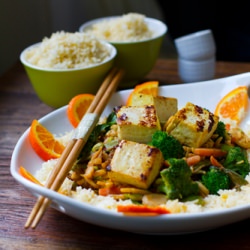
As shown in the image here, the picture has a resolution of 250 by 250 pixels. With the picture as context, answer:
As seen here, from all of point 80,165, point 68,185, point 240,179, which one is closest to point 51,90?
point 80,165

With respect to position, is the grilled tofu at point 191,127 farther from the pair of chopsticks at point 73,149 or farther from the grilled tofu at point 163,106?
the pair of chopsticks at point 73,149

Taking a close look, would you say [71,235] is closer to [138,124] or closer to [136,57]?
[138,124]

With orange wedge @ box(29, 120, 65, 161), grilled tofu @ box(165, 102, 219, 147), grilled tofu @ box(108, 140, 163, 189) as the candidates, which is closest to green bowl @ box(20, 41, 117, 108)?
orange wedge @ box(29, 120, 65, 161)

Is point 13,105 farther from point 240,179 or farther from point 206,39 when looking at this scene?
point 240,179

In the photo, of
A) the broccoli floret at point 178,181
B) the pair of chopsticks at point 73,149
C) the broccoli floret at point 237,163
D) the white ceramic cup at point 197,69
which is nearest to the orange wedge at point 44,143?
the pair of chopsticks at point 73,149

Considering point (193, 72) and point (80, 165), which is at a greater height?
point (80, 165)

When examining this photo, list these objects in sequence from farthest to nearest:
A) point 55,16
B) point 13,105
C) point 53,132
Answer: point 55,16 → point 13,105 → point 53,132

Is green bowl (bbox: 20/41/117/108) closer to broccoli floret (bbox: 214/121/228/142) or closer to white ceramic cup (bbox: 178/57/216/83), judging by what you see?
white ceramic cup (bbox: 178/57/216/83)

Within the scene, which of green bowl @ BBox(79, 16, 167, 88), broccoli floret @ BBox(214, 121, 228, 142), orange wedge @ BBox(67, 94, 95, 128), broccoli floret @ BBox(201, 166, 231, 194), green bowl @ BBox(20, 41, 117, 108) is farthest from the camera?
green bowl @ BBox(79, 16, 167, 88)
